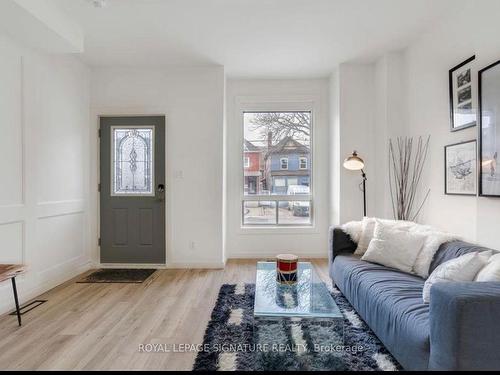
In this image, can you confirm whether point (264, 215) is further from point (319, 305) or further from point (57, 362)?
point (57, 362)

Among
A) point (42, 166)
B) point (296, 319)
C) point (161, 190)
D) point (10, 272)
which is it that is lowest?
point (296, 319)

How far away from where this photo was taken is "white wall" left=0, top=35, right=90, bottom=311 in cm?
277

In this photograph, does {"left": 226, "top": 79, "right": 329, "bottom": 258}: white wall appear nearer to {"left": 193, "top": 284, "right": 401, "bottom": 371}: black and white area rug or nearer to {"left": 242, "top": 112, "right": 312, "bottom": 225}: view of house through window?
{"left": 242, "top": 112, "right": 312, "bottom": 225}: view of house through window

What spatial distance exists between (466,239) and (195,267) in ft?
9.85

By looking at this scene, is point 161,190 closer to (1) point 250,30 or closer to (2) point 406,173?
(1) point 250,30

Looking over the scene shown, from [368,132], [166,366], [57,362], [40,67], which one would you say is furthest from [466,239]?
[40,67]

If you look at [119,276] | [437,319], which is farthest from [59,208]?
[437,319]

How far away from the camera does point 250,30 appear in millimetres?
3100

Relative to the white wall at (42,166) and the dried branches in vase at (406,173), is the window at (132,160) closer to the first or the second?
the white wall at (42,166)

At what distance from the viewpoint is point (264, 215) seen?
4598mm

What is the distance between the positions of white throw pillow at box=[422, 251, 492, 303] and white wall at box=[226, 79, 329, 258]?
267cm

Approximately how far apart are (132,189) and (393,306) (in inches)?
134

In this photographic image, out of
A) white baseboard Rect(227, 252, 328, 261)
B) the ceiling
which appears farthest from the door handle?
the ceiling

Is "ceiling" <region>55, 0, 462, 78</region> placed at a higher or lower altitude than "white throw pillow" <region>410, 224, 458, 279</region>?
higher
